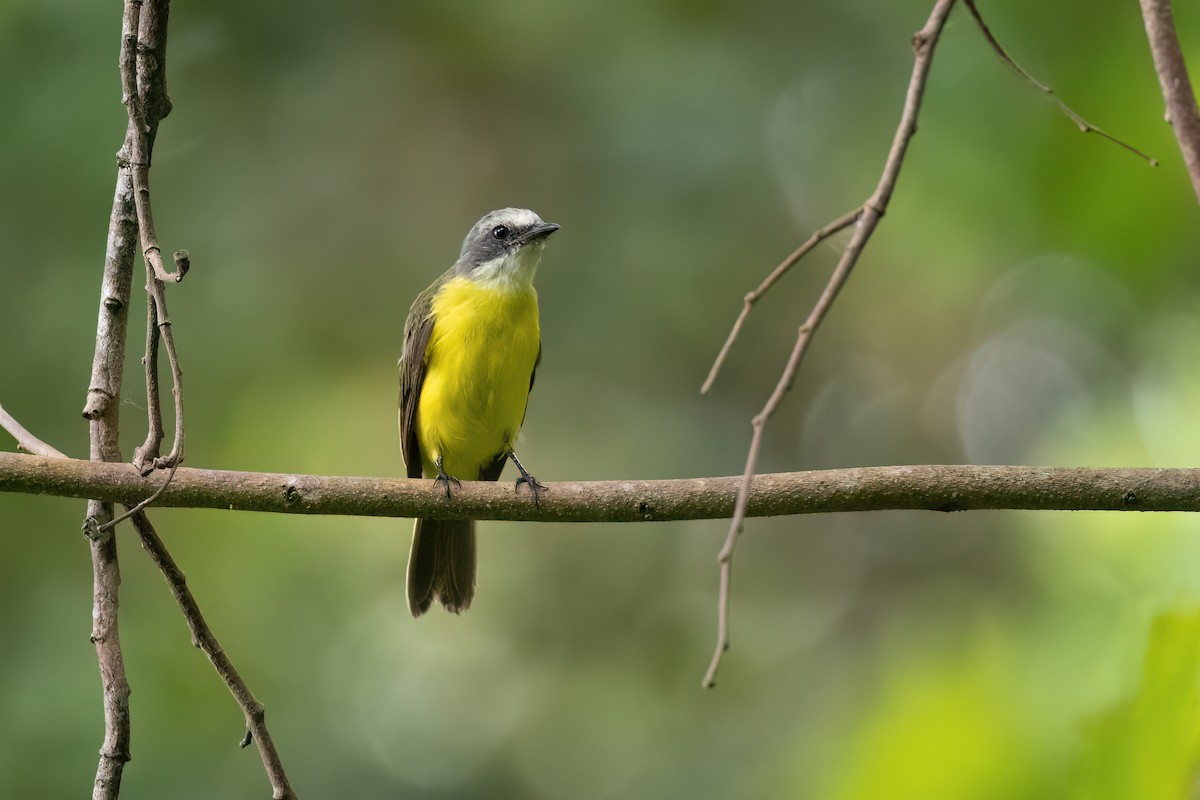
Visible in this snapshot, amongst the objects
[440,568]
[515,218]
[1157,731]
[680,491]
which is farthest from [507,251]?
[1157,731]

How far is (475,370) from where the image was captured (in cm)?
468

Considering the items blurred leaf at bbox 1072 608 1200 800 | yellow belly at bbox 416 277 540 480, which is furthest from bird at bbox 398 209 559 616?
blurred leaf at bbox 1072 608 1200 800

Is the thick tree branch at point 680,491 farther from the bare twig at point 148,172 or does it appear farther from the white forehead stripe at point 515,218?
the white forehead stripe at point 515,218

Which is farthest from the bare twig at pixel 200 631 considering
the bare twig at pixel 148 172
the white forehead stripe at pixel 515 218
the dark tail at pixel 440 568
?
the white forehead stripe at pixel 515 218

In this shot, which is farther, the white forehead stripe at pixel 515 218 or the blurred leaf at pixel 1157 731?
the white forehead stripe at pixel 515 218

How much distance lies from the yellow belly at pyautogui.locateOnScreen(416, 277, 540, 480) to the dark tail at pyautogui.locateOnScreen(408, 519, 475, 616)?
1.06 ft

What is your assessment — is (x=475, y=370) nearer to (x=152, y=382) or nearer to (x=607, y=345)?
(x=152, y=382)

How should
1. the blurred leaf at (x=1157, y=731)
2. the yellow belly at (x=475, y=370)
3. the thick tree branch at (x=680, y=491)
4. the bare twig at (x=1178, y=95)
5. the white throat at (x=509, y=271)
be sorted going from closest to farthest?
the blurred leaf at (x=1157, y=731) → the bare twig at (x=1178, y=95) → the thick tree branch at (x=680, y=491) → the yellow belly at (x=475, y=370) → the white throat at (x=509, y=271)

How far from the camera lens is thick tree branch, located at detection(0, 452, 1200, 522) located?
2.71m

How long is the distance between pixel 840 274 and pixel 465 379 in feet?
9.44

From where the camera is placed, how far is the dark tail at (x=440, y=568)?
4926 millimetres

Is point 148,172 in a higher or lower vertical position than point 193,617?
higher

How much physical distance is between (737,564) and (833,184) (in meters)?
2.24

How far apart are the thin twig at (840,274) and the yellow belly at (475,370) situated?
273cm
